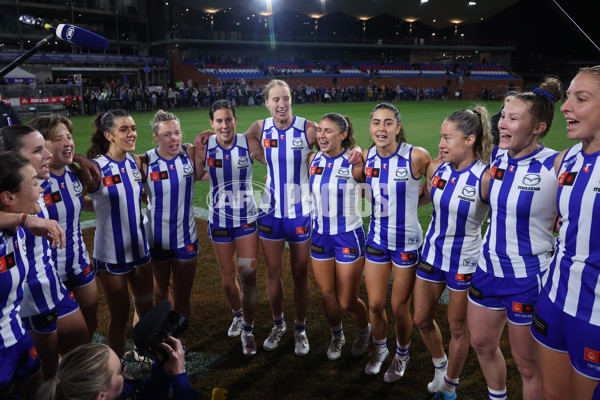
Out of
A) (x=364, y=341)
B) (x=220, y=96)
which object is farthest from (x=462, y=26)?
(x=364, y=341)

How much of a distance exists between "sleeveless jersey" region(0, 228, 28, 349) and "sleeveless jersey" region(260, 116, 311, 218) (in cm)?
225

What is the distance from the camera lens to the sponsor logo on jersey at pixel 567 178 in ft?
7.28

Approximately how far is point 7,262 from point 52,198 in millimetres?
1067

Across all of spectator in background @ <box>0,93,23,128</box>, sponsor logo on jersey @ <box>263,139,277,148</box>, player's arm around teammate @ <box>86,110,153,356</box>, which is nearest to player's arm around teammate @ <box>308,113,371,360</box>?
sponsor logo on jersey @ <box>263,139,277,148</box>

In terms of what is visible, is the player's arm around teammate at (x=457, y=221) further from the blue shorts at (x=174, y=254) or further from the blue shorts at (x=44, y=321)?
the blue shorts at (x=44, y=321)

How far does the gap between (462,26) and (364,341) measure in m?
68.2

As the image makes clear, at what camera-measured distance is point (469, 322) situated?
289cm

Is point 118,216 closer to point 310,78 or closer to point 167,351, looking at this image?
point 167,351

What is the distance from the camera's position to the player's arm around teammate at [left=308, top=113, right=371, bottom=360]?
3.73m

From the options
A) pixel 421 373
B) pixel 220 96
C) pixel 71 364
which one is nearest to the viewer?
pixel 71 364

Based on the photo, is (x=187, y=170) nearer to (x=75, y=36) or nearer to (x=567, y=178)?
(x=75, y=36)

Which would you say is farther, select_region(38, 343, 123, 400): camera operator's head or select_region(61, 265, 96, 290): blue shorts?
Answer: select_region(61, 265, 96, 290): blue shorts

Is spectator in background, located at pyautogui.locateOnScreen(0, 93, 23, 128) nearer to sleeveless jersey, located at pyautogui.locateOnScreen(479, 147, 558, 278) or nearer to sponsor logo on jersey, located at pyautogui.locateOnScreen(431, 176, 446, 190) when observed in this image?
Result: sponsor logo on jersey, located at pyautogui.locateOnScreen(431, 176, 446, 190)

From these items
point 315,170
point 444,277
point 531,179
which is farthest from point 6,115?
point 531,179
